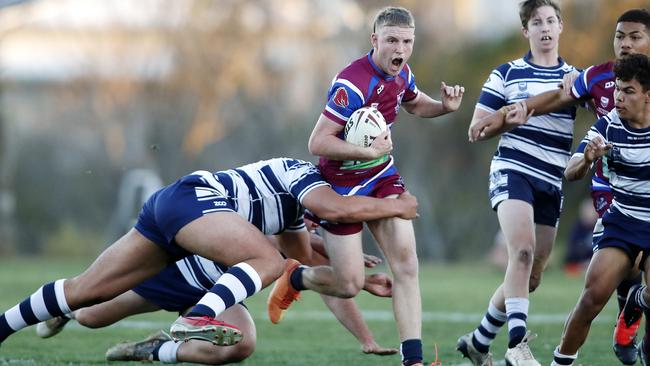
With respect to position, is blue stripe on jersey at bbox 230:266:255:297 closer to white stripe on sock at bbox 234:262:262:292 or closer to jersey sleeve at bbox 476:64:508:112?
white stripe on sock at bbox 234:262:262:292

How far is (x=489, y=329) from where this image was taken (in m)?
6.98

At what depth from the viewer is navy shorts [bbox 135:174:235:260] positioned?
19.1ft

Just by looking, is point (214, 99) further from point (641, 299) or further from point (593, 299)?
point (593, 299)

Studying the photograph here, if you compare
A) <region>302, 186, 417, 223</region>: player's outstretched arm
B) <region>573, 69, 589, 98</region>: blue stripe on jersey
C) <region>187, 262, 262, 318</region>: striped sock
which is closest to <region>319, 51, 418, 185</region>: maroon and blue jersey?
<region>302, 186, 417, 223</region>: player's outstretched arm

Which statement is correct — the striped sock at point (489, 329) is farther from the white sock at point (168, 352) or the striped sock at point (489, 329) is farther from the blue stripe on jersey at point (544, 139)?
the white sock at point (168, 352)

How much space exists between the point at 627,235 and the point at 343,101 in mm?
1717

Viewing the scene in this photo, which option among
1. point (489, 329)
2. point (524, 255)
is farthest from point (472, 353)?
point (524, 255)

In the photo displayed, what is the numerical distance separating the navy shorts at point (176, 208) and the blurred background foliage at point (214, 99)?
1390 centimetres

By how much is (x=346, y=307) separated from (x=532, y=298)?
639 centimetres

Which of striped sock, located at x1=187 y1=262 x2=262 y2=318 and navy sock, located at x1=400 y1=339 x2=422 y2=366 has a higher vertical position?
striped sock, located at x1=187 y1=262 x2=262 y2=318

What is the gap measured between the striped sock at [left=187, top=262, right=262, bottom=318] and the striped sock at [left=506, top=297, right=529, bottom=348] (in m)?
1.73

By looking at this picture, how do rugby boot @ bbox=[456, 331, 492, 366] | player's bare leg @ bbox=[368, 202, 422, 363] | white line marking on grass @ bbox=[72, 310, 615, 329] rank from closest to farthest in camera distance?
player's bare leg @ bbox=[368, 202, 422, 363], rugby boot @ bbox=[456, 331, 492, 366], white line marking on grass @ bbox=[72, 310, 615, 329]

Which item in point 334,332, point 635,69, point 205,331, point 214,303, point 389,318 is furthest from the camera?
point 389,318

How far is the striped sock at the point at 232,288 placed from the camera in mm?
5637
